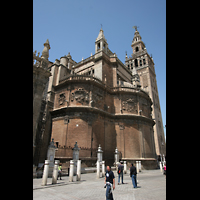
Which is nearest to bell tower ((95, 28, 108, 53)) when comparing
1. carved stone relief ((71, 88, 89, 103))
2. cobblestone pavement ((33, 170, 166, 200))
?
carved stone relief ((71, 88, 89, 103))

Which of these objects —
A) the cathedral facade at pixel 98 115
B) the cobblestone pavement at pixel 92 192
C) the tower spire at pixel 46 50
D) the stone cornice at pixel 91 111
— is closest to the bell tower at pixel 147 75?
the cathedral facade at pixel 98 115

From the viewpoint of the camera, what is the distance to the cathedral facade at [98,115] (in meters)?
20.5

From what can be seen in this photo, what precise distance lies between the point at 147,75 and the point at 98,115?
30.9 m

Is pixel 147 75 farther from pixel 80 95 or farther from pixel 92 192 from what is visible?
pixel 92 192

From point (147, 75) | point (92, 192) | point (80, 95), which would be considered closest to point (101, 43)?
point (80, 95)

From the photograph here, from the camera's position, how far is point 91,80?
23203 millimetres

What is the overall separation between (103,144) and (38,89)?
Answer: 12200 millimetres

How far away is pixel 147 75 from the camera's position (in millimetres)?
47625

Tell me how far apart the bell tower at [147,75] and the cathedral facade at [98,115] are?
1502cm

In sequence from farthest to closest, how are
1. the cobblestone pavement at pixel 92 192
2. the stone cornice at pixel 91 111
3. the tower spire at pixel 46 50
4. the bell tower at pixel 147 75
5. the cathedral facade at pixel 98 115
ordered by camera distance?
the bell tower at pixel 147 75 < the stone cornice at pixel 91 111 < the cathedral facade at pixel 98 115 < the tower spire at pixel 46 50 < the cobblestone pavement at pixel 92 192

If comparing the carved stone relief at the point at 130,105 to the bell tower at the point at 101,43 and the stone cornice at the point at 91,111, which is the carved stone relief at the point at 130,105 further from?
the bell tower at the point at 101,43
